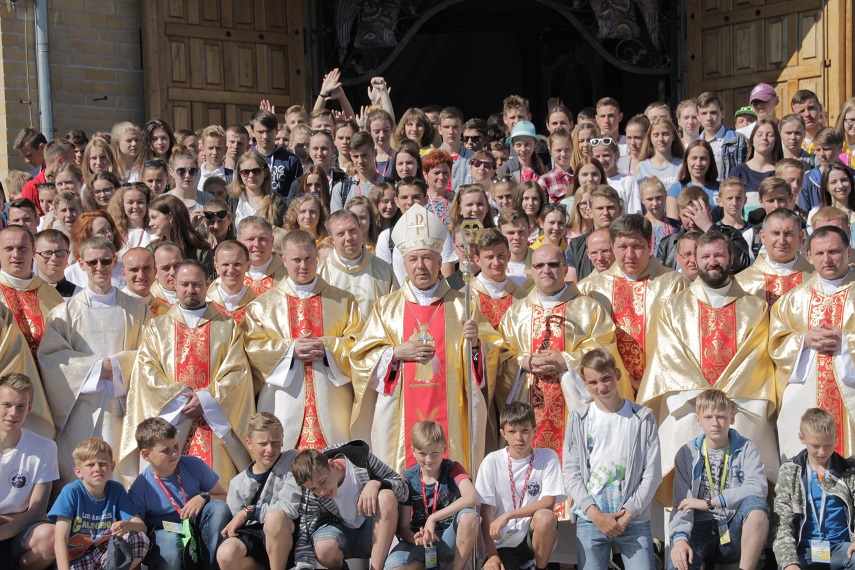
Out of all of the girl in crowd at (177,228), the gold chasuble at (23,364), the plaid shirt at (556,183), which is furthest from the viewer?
the plaid shirt at (556,183)

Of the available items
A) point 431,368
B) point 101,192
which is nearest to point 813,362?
point 431,368

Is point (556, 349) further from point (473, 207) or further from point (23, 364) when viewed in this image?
point (23, 364)

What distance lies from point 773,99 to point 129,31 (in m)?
7.13

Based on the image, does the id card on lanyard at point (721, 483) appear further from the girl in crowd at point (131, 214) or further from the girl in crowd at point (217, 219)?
the girl in crowd at point (131, 214)

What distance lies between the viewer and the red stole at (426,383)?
8133 mm

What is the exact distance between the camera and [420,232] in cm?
823

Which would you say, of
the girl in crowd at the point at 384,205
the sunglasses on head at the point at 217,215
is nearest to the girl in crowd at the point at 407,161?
the girl in crowd at the point at 384,205

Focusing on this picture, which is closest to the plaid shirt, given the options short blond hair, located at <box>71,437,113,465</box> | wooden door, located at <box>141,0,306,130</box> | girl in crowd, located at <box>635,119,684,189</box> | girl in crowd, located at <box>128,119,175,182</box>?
girl in crowd, located at <box>635,119,684,189</box>

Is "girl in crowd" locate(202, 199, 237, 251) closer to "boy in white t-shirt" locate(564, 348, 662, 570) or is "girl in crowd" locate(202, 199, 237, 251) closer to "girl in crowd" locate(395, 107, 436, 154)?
"girl in crowd" locate(395, 107, 436, 154)

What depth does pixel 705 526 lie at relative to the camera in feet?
23.5

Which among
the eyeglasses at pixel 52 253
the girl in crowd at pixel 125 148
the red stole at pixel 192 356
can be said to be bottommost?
the red stole at pixel 192 356

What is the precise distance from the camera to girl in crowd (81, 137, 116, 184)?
35.8ft

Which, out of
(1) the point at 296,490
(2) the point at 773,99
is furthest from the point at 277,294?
(2) the point at 773,99

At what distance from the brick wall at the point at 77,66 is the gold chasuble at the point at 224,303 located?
605 cm
